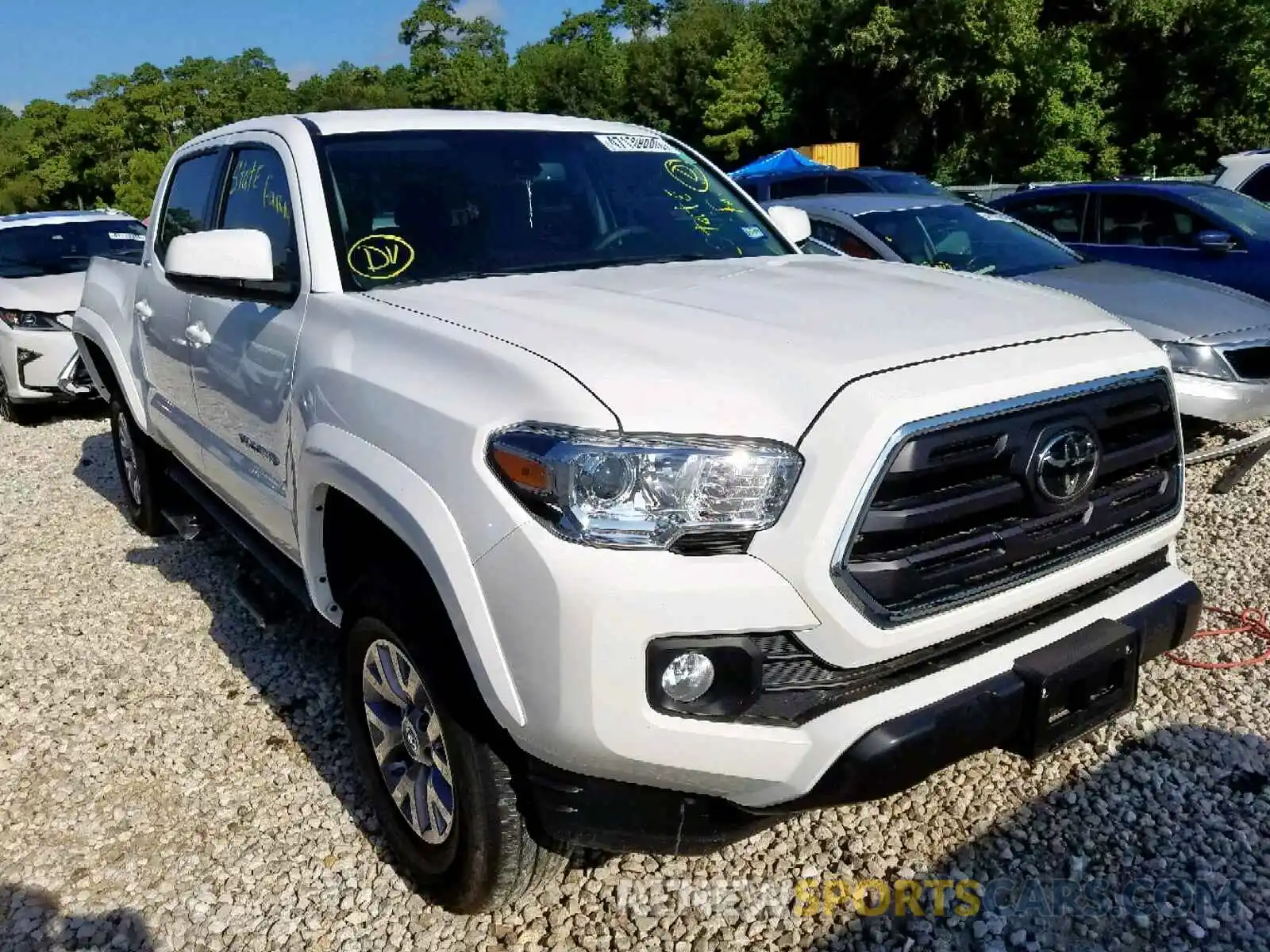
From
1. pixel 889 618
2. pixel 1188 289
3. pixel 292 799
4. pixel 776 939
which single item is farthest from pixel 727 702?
pixel 1188 289

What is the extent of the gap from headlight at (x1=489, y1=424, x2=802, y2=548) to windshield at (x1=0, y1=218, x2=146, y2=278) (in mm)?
8146

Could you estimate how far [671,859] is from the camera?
2781 millimetres

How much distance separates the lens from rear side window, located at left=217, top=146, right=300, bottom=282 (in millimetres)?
2994

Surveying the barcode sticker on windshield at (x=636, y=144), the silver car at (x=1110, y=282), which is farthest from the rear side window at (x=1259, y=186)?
the barcode sticker on windshield at (x=636, y=144)

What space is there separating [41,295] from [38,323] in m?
0.22

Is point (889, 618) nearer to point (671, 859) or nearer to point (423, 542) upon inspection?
point (423, 542)

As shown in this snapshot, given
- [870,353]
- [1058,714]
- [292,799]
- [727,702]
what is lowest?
[292,799]

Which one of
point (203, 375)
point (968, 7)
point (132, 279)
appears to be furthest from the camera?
point (968, 7)

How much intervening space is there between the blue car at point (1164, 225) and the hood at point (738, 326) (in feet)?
18.6

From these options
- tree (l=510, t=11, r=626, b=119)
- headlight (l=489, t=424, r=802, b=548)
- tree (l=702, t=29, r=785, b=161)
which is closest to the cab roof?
headlight (l=489, t=424, r=802, b=548)

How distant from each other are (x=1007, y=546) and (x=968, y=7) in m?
31.6

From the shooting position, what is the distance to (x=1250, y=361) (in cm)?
528

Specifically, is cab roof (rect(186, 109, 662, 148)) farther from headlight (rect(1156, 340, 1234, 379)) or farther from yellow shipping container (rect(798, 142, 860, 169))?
yellow shipping container (rect(798, 142, 860, 169))

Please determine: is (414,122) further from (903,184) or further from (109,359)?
(903,184)
